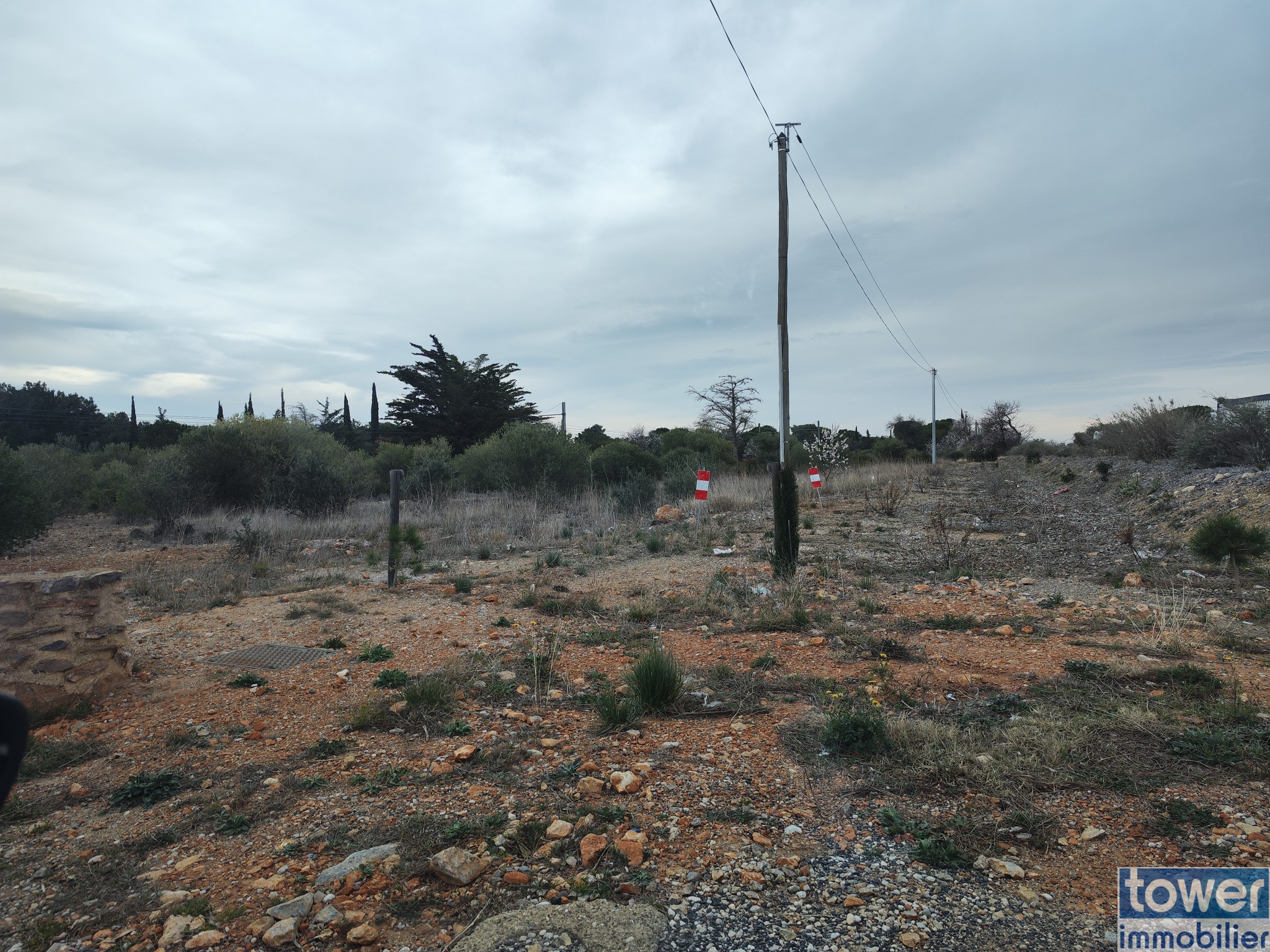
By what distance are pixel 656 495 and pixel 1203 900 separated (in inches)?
710

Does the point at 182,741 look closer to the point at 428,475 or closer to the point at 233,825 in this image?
the point at 233,825

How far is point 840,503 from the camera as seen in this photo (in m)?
Answer: 19.6

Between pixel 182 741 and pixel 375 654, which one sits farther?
pixel 375 654

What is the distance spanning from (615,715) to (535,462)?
16.8 m

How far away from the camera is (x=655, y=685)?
4516 millimetres

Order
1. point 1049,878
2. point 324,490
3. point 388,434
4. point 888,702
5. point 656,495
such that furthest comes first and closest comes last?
point 388,434 → point 656,495 → point 324,490 → point 888,702 → point 1049,878

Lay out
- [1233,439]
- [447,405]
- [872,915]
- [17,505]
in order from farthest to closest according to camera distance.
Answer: [447,405]
[1233,439]
[17,505]
[872,915]

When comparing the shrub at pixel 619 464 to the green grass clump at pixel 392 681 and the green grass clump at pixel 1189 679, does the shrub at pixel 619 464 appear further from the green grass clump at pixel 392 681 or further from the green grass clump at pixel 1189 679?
the green grass clump at pixel 1189 679

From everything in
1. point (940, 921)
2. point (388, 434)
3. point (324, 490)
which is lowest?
point (940, 921)

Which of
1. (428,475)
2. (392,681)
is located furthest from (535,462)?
(392,681)

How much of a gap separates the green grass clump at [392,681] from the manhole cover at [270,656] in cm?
105

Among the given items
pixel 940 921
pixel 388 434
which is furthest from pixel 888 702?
pixel 388 434

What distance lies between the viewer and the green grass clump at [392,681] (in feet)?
16.6

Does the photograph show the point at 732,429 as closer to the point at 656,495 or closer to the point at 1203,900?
the point at 656,495
